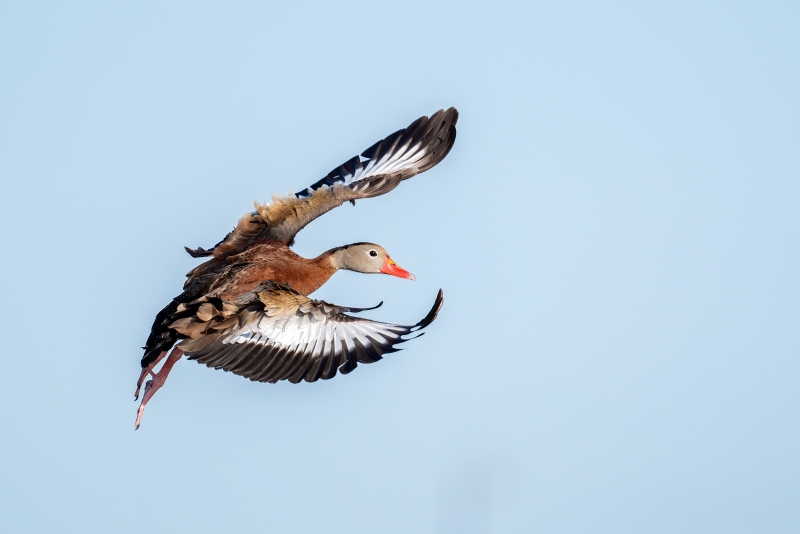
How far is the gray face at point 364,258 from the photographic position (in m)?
19.0

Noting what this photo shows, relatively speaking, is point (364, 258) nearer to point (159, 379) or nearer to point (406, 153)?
point (406, 153)

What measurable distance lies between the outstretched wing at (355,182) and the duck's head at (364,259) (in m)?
0.72

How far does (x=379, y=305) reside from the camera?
15320 millimetres

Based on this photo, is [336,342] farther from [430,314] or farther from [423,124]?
[423,124]

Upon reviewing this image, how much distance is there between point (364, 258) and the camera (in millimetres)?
19156

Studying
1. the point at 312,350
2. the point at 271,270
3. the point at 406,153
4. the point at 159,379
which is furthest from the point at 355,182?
the point at 159,379

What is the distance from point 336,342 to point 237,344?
4.74 feet

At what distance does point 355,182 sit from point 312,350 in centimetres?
414

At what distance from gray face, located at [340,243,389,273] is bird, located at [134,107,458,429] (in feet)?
0.05

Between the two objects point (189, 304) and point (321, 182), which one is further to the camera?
point (321, 182)

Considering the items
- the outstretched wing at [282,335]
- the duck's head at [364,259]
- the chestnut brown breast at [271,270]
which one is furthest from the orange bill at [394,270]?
the outstretched wing at [282,335]

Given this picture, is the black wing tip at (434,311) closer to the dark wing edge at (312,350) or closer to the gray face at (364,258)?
the dark wing edge at (312,350)

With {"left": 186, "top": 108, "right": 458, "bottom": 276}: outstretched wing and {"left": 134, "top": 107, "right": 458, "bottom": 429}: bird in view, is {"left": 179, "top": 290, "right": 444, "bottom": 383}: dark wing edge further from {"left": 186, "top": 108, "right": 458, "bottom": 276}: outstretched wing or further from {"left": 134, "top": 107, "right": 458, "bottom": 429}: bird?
{"left": 186, "top": 108, "right": 458, "bottom": 276}: outstretched wing

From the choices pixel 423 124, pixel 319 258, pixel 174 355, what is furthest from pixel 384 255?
pixel 174 355
